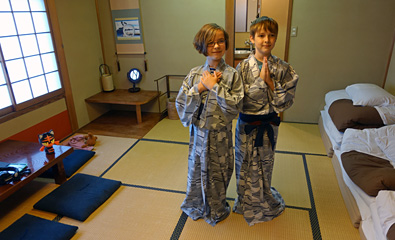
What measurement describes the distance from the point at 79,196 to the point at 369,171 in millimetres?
2395

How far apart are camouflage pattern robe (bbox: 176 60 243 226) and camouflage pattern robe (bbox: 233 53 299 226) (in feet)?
0.29

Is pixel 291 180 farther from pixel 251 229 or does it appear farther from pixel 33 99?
pixel 33 99

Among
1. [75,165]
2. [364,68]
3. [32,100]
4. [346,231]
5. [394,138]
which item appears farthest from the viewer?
[364,68]

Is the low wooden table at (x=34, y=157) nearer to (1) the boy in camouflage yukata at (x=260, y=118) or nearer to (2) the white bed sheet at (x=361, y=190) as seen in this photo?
(1) the boy in camouflage yukata at (x=260, y=118)

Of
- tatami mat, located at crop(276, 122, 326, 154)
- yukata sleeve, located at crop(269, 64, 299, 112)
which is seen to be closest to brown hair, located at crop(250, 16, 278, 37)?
yukata sleeve, located at crop(269, 64, 299, 112)

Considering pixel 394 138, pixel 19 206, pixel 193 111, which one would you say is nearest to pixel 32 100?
pixel 19 206

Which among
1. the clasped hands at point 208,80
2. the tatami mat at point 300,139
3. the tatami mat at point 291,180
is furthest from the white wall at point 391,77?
the clasped hands at point 208,80

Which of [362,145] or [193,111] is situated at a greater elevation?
[193,111]

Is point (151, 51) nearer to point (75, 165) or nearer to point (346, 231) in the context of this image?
point (75, 165)

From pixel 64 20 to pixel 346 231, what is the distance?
402 centimetres

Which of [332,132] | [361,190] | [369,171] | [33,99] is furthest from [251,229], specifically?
[33,99]

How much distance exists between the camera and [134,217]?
2287mm

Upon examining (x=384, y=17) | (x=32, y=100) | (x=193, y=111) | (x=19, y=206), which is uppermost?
(x=384, y=17)

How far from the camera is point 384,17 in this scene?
136 inches
